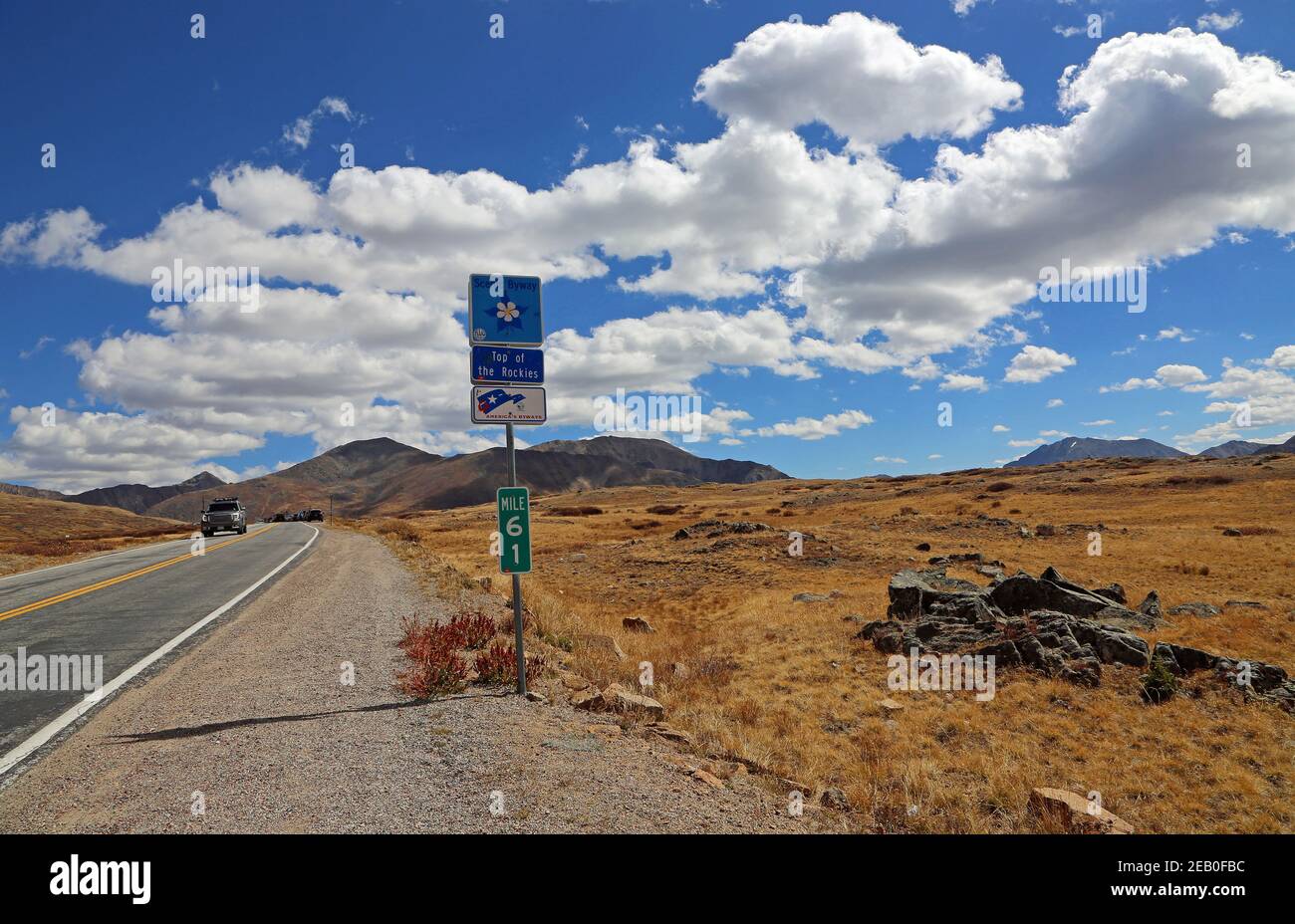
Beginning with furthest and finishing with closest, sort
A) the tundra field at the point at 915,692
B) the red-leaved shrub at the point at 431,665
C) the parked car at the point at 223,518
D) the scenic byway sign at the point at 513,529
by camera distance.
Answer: the parked car at the point at 223,518, the tundra field at the point at 915,692, the red-leaved shrub at the point at 431,665, the scenic byway sign at the point at 513,529

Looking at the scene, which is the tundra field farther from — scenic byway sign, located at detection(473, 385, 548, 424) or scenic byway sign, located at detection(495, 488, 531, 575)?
scenic byway sign, located at detection(473, 385, 548, 424)

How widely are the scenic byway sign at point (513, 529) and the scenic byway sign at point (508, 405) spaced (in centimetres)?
85

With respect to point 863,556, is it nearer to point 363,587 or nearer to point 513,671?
point 363,587

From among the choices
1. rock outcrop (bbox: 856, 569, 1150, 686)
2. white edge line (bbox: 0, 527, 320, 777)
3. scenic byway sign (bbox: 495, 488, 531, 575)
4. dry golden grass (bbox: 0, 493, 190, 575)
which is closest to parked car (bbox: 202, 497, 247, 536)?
dry golden grass (bbox: 0, 493, 190, 575)

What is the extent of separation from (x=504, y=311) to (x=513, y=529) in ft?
8.51

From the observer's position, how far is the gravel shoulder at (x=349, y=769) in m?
4.66

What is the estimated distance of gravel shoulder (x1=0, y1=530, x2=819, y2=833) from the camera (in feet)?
15.3

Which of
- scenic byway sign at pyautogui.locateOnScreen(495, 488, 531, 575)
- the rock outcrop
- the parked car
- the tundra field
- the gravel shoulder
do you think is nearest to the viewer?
the gravel shoulder

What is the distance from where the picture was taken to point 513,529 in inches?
302

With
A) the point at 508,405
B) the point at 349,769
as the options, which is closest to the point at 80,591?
the point at 508,405

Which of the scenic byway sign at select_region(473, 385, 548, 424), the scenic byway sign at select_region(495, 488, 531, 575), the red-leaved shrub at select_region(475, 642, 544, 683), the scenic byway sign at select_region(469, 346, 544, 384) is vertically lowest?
Result: the red-leaved shrub at select_region(475, 642, 544, 683)

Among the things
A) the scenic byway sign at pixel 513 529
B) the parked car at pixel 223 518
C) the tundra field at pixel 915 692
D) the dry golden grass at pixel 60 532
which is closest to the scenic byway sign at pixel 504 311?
the scenic byway sign at pixel 513 529

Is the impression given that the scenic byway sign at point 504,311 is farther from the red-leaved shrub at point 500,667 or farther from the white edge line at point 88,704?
the white edge line at point 88,704
